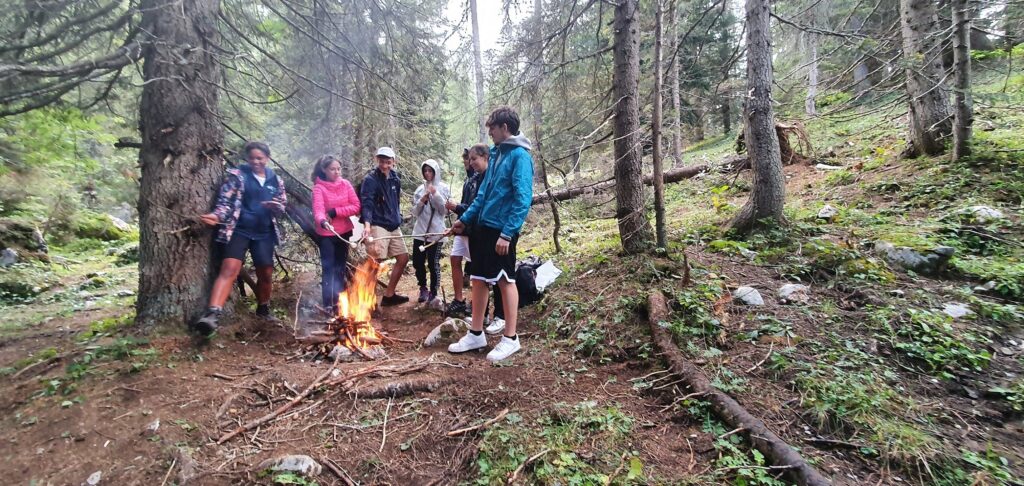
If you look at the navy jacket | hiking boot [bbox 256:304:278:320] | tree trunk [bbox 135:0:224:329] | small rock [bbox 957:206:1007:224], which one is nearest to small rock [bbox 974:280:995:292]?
small rock [bbox 957:206:1007:224]

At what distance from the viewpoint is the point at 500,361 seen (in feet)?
13.1

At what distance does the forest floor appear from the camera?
2.52 metres

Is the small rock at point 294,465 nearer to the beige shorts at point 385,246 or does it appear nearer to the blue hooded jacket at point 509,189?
the blue hooded jacket at point 509,189

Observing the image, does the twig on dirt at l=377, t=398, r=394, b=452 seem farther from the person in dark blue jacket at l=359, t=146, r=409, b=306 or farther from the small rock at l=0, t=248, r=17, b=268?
the small rock at l=0, t=248, r=17, b=268

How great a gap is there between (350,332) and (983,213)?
7873mm

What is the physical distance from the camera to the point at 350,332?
4.62 m

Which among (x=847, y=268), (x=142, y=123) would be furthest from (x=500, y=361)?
(x=142, y=123)

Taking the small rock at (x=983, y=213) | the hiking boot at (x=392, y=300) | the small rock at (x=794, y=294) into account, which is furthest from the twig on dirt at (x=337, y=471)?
the small rock at (x=983, y=213)

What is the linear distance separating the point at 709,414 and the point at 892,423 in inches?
41.7

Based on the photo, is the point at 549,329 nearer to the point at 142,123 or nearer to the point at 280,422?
the point at 280,422

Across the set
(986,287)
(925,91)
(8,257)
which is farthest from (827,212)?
(8,257)

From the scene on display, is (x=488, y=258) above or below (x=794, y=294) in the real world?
above

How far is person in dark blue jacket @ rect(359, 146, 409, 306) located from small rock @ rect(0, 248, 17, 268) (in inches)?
341

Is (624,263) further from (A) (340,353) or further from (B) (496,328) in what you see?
(A) (340,353)
